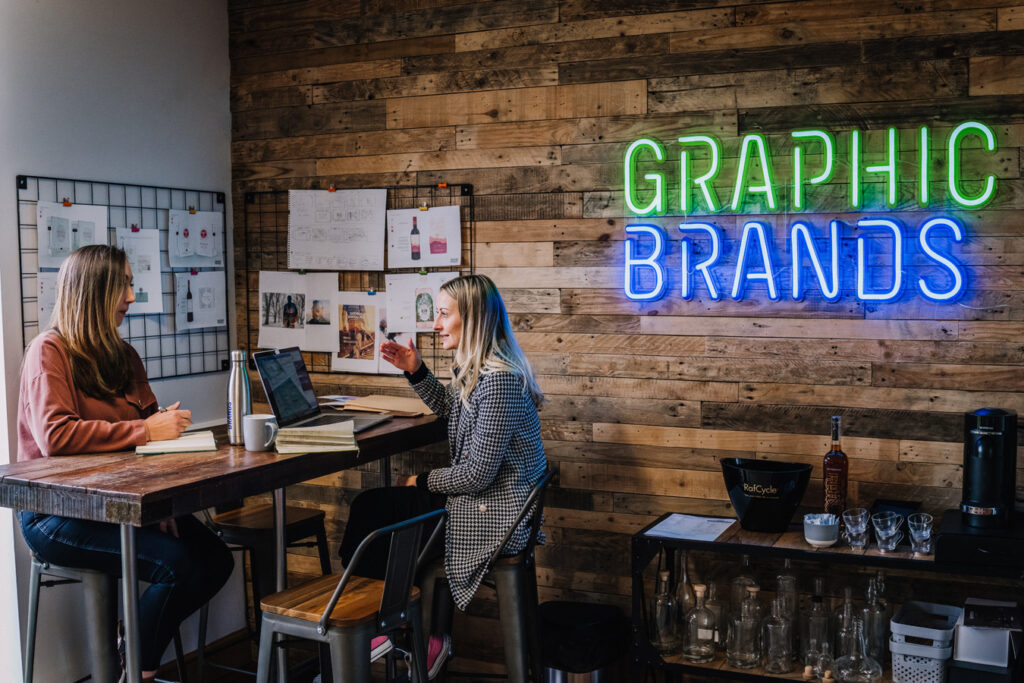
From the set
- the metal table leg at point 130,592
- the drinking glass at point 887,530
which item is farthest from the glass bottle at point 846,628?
the metal table leg at point 130,592

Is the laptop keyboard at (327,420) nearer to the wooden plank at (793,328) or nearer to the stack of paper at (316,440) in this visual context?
the stack of paper at (316,440)

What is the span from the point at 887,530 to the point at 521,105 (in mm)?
1931

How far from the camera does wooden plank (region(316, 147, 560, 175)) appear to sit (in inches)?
143

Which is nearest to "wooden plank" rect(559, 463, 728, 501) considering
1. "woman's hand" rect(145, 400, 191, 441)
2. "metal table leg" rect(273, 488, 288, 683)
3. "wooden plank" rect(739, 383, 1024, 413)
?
"wooden plank" rect(739, 383, 1024, 413)

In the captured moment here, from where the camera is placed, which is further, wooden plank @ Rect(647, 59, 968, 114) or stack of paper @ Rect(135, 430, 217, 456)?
wooden plank @ Rect(647, 59, 968, 114)

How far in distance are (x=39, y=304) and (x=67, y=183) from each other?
17.3 inches

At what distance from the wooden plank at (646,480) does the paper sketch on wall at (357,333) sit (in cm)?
92

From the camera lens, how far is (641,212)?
135 inches

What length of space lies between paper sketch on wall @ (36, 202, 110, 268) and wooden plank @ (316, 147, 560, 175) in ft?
2.94

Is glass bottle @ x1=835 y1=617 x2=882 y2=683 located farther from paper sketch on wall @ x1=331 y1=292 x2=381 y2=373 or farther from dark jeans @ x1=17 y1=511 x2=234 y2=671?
paper sketch on wall @ x1=331 y1=292 x2=381 y2=373

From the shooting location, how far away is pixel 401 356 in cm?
321

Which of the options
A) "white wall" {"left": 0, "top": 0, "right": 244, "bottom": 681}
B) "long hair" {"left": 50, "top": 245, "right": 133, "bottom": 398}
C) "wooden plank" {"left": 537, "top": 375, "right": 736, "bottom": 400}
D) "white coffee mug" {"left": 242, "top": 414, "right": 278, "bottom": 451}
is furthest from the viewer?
"wooden plank" {"left": 537, "top": 375, "right": 736, "bottom": 400}

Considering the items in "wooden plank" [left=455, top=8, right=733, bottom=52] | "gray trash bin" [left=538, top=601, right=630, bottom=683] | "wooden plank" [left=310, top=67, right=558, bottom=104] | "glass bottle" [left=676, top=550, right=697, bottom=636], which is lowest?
"gray trash bin" [left=538, top=601, right=630, bottom=683]

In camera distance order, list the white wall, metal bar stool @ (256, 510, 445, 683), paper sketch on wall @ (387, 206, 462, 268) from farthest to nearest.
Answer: paper sketch on wall @ (387, 206, 462, 268) < the white wall < metal bar stool @ (256, 510, 445, 683)
